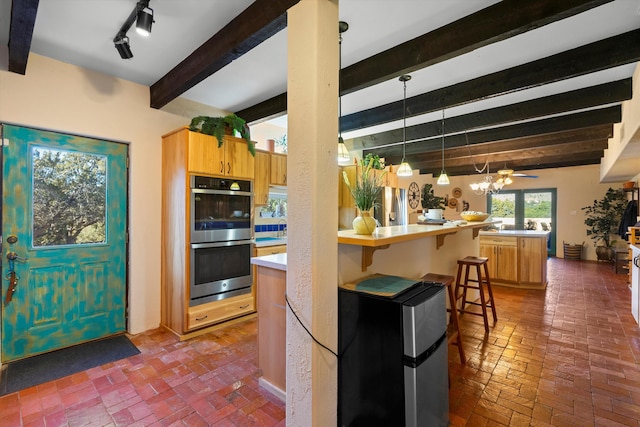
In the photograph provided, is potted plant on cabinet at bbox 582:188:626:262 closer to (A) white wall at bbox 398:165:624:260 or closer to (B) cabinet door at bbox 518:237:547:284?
(A) white wall at bbox 398:165:624:260

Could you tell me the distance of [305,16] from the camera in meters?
1.51

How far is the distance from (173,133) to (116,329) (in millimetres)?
2142

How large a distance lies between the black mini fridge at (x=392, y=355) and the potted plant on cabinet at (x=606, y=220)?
857 centimetres

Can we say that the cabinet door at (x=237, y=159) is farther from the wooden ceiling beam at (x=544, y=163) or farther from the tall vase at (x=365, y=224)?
the wooden ceiling beam at (x=544, y=163)

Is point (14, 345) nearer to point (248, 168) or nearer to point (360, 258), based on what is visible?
point (248, 168)

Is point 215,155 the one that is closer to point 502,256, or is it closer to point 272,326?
point 272,326

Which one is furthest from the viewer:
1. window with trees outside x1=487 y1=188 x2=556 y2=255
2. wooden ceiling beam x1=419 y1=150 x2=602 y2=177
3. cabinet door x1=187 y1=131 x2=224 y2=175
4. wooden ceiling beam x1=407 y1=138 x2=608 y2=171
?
window with trees outside x1=487 y1=188 x2=556 y2=255

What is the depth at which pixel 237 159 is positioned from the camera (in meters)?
3.41

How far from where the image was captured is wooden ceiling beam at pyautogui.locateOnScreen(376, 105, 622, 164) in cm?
399

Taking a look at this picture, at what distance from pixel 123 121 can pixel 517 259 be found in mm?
5954

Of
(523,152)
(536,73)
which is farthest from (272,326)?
(523,152)

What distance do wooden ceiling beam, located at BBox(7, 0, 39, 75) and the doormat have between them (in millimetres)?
2437

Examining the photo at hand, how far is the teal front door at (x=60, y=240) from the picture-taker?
2.50 m

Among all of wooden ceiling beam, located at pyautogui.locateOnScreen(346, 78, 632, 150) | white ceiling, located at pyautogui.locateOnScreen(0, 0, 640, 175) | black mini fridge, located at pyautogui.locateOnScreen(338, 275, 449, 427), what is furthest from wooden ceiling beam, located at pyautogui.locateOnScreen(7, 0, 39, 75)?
wooden ceiling beam, located at pyautogui.locateOnScreen(346, 78, 632, 150)
